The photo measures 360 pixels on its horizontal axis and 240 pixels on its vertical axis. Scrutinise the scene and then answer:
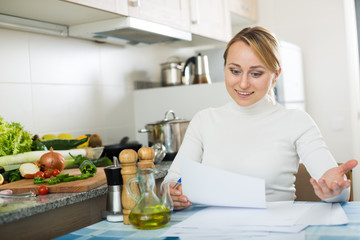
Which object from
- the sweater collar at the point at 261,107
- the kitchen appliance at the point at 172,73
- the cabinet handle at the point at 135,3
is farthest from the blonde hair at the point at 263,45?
the kitchen appliance at the point at 172,73

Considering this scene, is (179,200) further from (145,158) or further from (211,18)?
(211,18)

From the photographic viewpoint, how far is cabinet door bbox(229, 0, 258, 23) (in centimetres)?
314

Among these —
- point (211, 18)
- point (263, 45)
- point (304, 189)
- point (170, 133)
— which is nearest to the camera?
point (263, 45)

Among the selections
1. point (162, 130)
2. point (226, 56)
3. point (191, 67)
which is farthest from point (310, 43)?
point (226, 56)

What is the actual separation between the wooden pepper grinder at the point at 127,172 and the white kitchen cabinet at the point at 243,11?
216cm

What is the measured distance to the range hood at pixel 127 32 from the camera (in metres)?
2.09

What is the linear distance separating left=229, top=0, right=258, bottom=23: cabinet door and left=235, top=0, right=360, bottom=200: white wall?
18 centimetres

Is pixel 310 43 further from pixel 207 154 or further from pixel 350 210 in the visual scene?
pixel 350 210

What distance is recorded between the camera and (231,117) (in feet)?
5.26

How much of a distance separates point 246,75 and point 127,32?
0.97 metres

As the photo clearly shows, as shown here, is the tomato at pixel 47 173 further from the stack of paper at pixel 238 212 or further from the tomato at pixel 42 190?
the stack of paper at pixel 238 212

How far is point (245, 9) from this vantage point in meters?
3.38

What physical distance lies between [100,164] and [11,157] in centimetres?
39

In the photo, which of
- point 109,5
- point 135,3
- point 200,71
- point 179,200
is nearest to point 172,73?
point 200,71
